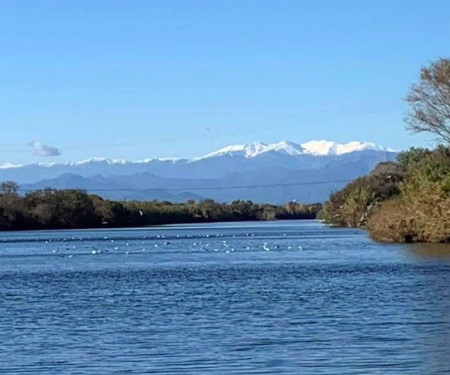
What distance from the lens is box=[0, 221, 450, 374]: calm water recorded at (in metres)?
23.3

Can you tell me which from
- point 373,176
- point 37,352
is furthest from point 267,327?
point 373,176

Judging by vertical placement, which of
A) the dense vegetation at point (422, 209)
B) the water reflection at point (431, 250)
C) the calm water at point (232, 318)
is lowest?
the calm water at point (232, 318)

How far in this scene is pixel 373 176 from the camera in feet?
390

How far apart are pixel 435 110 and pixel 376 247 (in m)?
8.68

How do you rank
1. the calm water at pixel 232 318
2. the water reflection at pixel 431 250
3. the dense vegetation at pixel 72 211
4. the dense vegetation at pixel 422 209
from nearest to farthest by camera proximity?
the calm water at pixel 232 318 → the water reflection at pixel 431 250 → the dense vegetation at pixel 422 209 → the dense vegetation at pixel 72 211

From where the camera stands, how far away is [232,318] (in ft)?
100

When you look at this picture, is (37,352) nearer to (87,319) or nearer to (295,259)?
(87,319)

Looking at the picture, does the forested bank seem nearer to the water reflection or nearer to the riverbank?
the water reflection

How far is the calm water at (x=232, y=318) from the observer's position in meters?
23.3

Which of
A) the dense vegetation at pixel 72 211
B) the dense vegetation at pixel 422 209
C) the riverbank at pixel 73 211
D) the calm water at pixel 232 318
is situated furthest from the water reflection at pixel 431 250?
the riverbank at pixel 73 211

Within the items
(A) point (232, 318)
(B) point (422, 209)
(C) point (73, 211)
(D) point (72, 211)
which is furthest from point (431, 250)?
(C) point (73, 211)

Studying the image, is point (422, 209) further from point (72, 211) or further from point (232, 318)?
point (72, 211)

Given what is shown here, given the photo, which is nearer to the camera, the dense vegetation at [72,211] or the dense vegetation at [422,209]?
the dense vegetation at [422,209]

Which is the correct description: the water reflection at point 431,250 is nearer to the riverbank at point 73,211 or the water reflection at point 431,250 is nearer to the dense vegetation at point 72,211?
the dense vegetation at point 72,211
